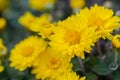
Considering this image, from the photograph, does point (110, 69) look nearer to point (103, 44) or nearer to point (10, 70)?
point (103, 44)

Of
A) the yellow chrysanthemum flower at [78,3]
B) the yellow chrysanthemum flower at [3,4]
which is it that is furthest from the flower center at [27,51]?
the yellow chrysanthemum flower at [3,4]

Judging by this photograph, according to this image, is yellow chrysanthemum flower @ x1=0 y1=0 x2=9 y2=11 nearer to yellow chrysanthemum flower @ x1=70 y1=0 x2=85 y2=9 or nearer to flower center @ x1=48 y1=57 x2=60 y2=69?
yellow chrysanthemum flower @ x1=70 y1=0 x2=85 y2=9

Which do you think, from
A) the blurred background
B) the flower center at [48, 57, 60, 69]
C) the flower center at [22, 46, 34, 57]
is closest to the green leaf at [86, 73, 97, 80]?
the blurred background

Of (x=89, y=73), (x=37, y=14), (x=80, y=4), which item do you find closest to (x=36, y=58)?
(x=89, y=73)

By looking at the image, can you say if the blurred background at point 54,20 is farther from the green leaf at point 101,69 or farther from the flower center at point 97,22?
the flower center at point 97,22

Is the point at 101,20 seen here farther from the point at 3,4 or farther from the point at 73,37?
the point at 3,4
